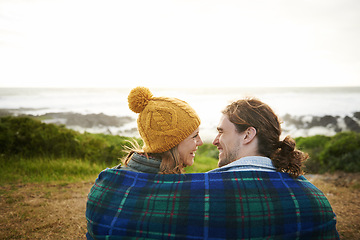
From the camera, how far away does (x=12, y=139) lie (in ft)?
23.3

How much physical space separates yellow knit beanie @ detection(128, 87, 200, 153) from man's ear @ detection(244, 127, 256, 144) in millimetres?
693

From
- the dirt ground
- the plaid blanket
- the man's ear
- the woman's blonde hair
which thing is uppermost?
the man's ear

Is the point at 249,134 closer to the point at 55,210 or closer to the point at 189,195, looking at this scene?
the point at 189,195

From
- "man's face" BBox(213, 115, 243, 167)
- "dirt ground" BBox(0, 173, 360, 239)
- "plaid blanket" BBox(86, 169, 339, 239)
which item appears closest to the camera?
"plaid blanket" BBox(86, 169, 339, 239)

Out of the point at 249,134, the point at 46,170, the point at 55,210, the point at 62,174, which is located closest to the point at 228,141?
the point at 249,134

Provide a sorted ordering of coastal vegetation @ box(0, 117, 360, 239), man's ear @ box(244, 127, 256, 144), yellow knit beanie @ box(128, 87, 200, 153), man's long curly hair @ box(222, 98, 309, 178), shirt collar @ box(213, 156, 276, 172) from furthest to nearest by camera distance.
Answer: coastal vegetation @ box(0, 117, 360, 239)
man's ear @ box(244, 127, 256, 144)
man's long curly hair @ box(222, 98, 309, 178)
yellow knit beanie @ box(128, 87, 200, 153)
shirt collar @ box(213, 156, 276, 172)

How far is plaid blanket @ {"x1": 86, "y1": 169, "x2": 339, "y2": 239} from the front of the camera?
7.38 feet

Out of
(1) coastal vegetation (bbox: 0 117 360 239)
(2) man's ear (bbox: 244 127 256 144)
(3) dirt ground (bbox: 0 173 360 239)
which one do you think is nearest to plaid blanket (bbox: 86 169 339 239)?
(2) man's ear (bbox: 244 127 256 144)

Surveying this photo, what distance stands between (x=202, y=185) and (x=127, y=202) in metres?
0.73

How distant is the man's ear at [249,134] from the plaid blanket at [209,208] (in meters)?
0.73

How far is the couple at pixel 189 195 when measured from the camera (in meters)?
2.26

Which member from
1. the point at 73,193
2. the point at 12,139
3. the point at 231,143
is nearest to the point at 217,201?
the point at 231,143

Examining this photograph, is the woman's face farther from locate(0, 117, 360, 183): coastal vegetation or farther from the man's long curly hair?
locate(0, 117, 360, 183): coastal vegetation

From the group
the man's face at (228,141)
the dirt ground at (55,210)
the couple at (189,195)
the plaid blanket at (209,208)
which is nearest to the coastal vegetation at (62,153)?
the dirt ground at (55,210)
